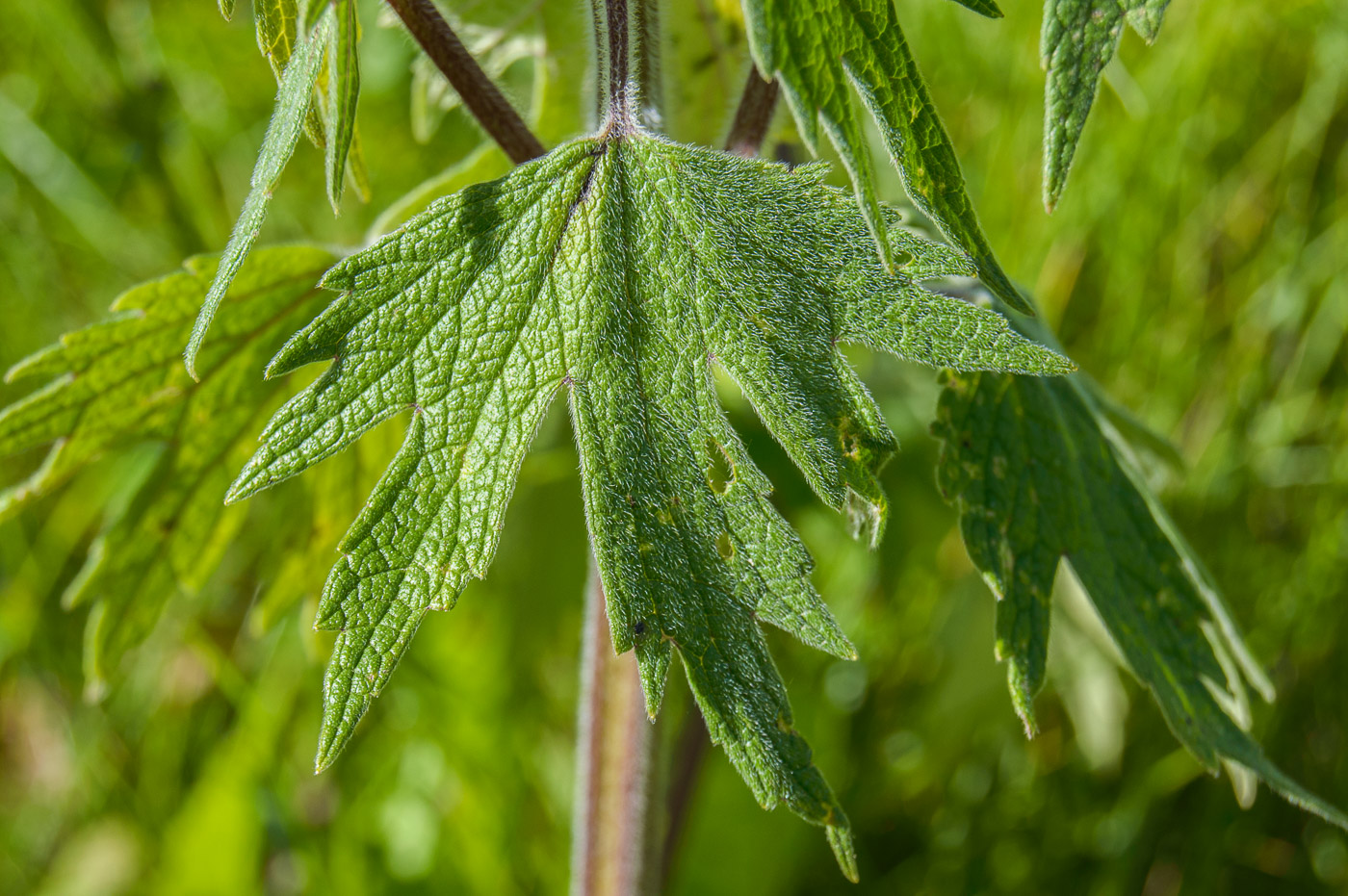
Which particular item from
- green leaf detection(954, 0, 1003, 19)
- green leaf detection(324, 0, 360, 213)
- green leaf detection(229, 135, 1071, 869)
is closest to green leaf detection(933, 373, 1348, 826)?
green leaf detection(229, 135, 1071, 869)

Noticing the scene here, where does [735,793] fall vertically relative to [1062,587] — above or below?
below

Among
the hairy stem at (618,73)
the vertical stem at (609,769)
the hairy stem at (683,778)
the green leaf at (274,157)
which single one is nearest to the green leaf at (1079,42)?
the hairy stem at (618,73)

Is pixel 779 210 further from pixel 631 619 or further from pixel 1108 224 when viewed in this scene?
pixel 1108 224

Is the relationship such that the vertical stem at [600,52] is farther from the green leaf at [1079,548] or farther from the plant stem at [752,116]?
the green leaf at [1079,548]

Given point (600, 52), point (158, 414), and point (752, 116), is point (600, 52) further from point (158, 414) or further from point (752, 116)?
point (158, 414)

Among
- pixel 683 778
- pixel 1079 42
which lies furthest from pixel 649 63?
pixel 683 778

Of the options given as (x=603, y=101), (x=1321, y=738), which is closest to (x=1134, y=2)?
(x=603, y=101)
